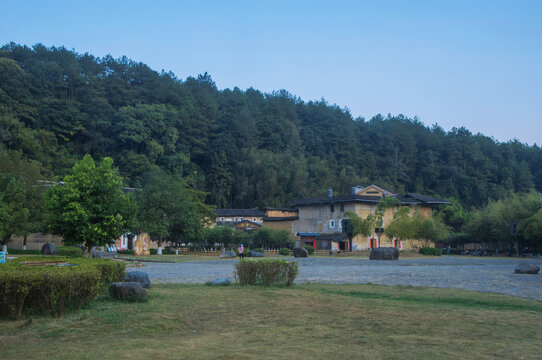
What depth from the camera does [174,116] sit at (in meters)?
98.2

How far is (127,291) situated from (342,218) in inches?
2416

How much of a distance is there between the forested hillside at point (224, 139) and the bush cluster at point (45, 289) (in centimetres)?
7115

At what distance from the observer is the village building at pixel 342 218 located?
225 feet

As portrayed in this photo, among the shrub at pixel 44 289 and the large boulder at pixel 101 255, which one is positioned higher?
the shrub at pixel 44 289

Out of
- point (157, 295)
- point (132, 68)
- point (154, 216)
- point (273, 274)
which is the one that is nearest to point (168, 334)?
point (157, 295)

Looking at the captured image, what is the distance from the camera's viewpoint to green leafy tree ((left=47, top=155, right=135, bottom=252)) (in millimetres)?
21906

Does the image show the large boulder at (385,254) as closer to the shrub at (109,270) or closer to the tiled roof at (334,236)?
the tiled roof at (334,236)

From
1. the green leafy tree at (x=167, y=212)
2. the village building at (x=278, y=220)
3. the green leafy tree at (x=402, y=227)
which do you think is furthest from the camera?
the village building at (x=278, y=220)

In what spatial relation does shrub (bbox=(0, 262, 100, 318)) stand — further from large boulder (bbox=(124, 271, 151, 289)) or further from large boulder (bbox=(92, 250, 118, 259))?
large boulder (bbox=(92, 250, 118, 259))

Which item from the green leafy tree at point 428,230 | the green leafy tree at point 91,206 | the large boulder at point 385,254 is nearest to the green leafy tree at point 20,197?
the green leafy tree at point 91,206

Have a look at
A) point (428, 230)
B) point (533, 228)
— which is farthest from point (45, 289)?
point (428, 230)

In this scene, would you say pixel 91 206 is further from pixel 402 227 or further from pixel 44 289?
pixel 402 227

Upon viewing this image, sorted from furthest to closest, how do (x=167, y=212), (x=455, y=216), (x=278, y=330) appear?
(x=455, y=216) → (x=167, y=212) → (x=278, y=330)

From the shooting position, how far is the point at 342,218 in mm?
70750
